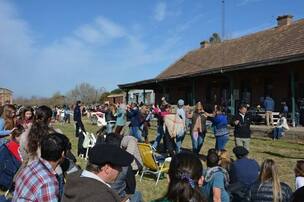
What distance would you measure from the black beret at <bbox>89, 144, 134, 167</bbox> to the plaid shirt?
662 mm

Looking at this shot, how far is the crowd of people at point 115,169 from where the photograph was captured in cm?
270

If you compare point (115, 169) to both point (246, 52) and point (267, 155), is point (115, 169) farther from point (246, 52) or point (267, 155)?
point (246, 52)

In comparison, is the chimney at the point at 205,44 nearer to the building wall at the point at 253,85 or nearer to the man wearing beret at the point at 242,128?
the building wall at the point at 253,85

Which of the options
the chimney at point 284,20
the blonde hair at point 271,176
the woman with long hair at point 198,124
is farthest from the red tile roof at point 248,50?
the blonde hair at point 271,176

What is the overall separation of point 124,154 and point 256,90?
71.2 feet

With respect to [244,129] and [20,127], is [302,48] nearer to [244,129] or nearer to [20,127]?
[244,129]

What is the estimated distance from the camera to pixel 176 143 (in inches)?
473

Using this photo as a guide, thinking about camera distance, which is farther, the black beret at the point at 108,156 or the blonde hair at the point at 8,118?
the blonde hair at the point at 8,118

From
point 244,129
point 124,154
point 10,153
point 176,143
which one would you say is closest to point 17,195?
point 124,154

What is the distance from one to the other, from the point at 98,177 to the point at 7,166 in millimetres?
5417

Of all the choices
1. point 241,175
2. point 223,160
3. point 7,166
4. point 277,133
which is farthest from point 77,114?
point 241,175

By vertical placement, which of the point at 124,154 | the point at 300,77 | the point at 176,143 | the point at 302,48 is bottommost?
the point at 176,143

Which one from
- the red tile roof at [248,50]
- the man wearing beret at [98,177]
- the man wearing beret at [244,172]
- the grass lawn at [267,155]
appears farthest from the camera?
the red tile roof at [248,50]

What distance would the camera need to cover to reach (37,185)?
3176 mm
